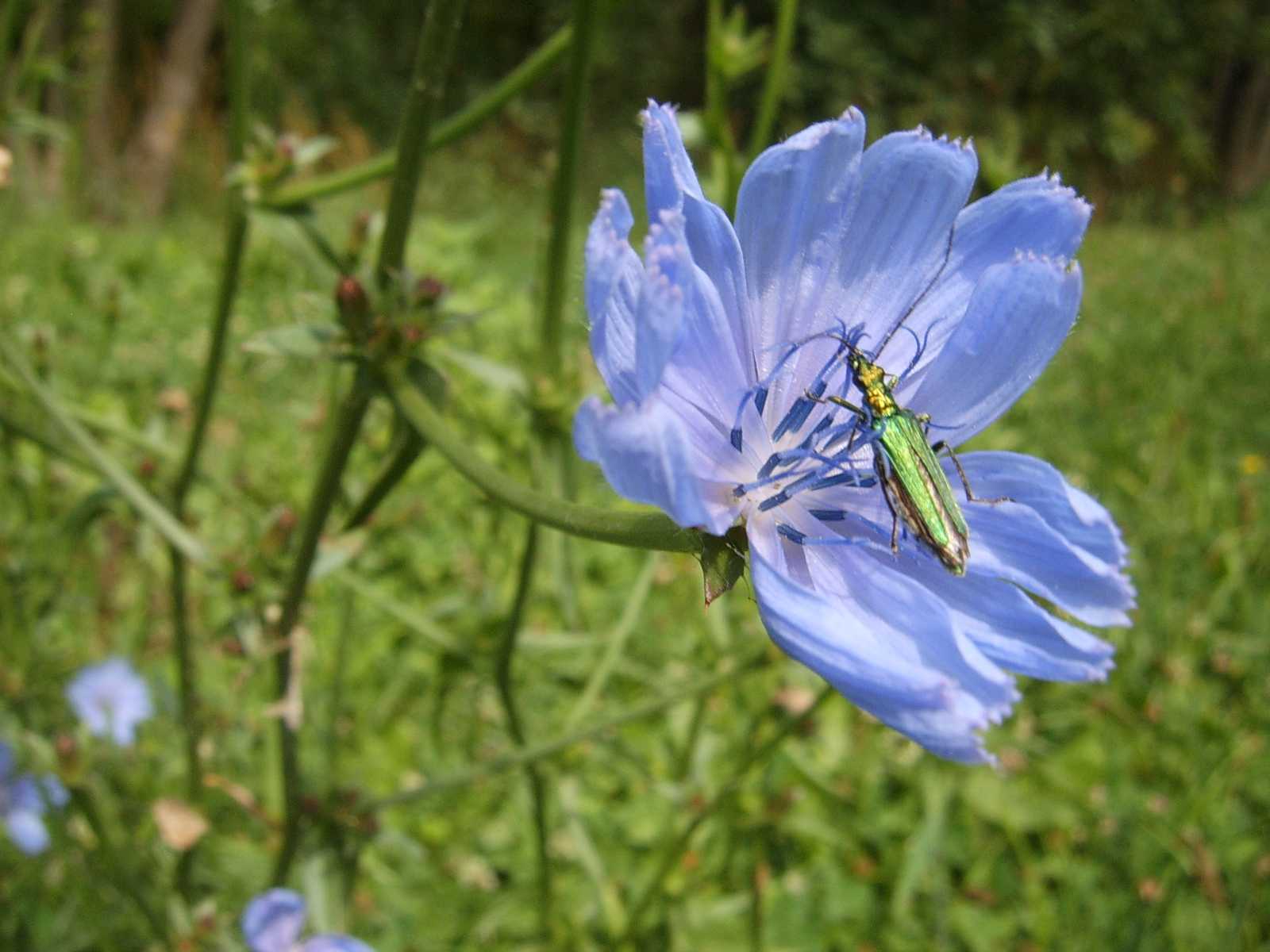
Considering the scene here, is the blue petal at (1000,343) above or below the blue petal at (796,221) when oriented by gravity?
below

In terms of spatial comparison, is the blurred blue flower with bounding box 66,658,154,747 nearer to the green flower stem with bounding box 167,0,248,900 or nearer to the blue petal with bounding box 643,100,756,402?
the green flower stem with bounding box 167,0,248,900

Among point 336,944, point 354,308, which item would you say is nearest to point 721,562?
point 354,308

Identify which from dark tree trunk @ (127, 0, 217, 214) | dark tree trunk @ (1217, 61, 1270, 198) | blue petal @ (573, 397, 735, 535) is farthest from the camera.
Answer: dark tree trunk @ (1217, 61, 1270, 198)

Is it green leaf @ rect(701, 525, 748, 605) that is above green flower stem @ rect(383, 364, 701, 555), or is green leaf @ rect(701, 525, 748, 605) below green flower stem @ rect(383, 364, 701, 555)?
below

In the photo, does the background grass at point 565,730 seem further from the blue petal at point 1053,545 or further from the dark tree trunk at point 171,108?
the dark tree trunk at point 171,108

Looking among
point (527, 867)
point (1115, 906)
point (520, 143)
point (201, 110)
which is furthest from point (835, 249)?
point (520, 143)

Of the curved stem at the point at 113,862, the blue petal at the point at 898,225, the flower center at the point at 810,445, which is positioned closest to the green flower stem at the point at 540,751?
the curved stem at the point at 113,862

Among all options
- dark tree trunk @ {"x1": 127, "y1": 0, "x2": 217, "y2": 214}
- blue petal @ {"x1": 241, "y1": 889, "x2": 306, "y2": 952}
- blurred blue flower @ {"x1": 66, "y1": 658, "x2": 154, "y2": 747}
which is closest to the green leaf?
blue petal @ {"x1": 241, "y1": 889, "x2": 306, "y2": 952}
